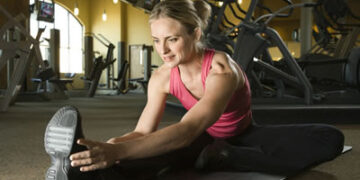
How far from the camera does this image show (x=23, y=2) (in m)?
6.28

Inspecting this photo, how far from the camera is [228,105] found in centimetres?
122

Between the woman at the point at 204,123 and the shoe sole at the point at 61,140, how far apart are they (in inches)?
5.2

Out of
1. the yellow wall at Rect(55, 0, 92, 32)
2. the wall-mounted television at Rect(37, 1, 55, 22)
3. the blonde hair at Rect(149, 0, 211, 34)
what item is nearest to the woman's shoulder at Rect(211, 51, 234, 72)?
the blonde hair at Rect(149, 0, 211, 34)

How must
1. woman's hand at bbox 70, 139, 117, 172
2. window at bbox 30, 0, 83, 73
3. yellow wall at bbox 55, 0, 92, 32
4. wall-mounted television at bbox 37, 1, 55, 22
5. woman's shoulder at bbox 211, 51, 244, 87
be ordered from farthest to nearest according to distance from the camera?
yellow wall at bbox 55, 0, 92, 32 < window at bbox 30, 0, 83, 73 < wall-mounted television at bbox 37, 1, 55, 22 < woman's shoulder at bbox 211, 51, 244, 87 < woman's hand at bbox 70, 139, 117, 172

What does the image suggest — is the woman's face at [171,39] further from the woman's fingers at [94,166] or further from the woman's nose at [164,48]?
the woman's fingers at [94,166]

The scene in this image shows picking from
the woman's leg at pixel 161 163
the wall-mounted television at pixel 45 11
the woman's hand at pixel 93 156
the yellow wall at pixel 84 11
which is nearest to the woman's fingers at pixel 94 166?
the woman's hand at pixel 93 156

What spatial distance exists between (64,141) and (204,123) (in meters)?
0.36

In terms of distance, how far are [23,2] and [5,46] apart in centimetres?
313

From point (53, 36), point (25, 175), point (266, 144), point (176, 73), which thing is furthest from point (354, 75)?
point (53, 36)

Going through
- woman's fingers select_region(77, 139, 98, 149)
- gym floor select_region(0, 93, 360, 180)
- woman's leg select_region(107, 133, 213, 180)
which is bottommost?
gym floor select_region(0, 93, 360, 180)

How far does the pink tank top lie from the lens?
1.18 meters

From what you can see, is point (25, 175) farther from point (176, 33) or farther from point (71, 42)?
A: point (71, 42)

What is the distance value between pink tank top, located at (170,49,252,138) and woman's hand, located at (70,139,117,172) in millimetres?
416

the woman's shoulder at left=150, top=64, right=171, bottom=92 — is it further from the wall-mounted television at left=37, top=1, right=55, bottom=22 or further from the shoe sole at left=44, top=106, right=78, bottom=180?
the wall-mounted television at left=37, top=1, right=55, bottom=22
